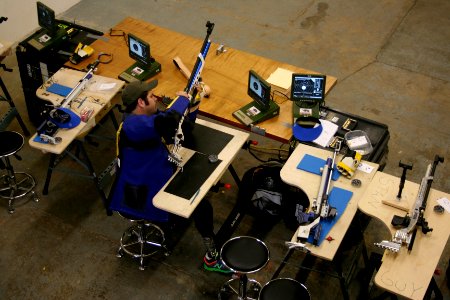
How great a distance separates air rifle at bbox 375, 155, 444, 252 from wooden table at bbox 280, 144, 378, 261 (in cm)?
25

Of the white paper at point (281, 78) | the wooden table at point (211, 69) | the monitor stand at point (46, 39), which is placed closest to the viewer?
the wooden table at point (211, 69)

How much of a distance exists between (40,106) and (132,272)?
204 cm

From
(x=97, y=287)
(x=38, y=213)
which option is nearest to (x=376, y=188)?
(x=97, y=287)

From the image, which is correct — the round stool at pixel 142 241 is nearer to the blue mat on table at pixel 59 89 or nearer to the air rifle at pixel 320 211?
the blue mat on table at pixel 59 89

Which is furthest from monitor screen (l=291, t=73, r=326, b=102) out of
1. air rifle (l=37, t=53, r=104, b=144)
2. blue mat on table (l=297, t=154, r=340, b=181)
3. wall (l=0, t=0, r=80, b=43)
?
wall (l=0, t=0, r=80, b=43)

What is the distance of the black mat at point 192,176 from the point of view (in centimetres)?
340

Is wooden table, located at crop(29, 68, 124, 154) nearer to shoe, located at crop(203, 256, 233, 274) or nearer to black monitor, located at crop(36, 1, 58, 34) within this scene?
black monitor, located at crop(36, 1, 58, 34)

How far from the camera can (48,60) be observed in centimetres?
477

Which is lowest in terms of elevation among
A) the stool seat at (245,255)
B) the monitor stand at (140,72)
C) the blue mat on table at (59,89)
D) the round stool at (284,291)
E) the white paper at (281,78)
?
the round stool at (284,291)

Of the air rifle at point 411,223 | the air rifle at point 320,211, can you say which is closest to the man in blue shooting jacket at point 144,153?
the air rifle at point 320,211

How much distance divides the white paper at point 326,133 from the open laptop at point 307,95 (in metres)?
0.09

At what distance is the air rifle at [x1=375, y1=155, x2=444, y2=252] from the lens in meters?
2.96

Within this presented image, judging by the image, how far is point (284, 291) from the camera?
309 cm

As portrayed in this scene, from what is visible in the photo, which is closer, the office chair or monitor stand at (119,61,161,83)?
monitor stand at (119,61,161,83)
